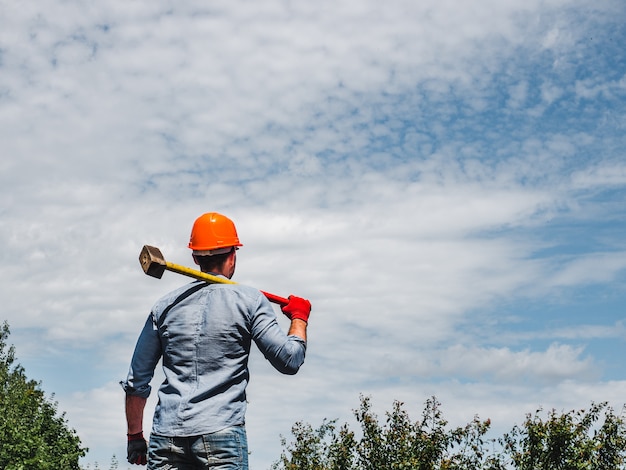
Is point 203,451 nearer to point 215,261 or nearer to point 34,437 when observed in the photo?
point 215,261

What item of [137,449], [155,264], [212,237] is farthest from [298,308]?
[137,449]

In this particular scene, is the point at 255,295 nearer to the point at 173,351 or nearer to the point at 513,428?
the point at 173,351

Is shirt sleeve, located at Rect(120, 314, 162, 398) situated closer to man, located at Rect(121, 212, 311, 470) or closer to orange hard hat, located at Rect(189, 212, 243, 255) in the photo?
man, located at Rect(121, 212, 311, 470)

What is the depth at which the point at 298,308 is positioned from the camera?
16.1 feet

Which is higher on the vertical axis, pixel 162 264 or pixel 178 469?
pixel 162 264

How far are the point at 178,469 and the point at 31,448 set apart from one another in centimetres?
3570

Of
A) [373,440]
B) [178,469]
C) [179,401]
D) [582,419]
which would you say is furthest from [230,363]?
[582,419]

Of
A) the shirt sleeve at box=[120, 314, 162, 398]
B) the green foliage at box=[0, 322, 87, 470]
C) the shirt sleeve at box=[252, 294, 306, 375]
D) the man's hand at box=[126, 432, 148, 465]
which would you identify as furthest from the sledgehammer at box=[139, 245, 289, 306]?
the green foliage at box=[0, 322, 87, 470]

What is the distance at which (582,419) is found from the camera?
36969mm

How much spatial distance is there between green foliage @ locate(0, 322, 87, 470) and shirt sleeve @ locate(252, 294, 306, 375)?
3364cm

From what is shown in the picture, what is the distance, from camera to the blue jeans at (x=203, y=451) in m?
4.29

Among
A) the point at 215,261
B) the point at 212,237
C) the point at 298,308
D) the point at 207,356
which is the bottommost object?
the point at 207,356

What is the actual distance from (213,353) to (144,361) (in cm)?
55

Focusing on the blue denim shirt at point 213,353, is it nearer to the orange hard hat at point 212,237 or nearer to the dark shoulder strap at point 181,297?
the dark shoulder strap at point 181,297
